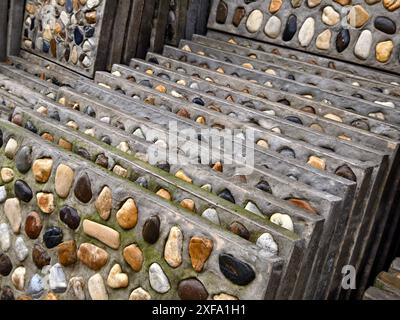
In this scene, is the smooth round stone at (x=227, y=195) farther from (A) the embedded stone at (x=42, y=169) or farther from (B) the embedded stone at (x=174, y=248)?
(A) the embedded stone at (x=42, y=169)

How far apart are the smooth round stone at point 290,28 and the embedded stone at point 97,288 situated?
166 centimetres

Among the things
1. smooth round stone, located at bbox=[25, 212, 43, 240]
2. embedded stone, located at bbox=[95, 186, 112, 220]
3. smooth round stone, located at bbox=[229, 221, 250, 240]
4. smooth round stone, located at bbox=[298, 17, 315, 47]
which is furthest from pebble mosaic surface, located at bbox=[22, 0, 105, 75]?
smooth round stone, located at bbox=[229, 221, 250, 240]

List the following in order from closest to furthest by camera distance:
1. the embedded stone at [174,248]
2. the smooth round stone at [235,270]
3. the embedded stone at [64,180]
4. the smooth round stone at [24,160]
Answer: the smooth round stone at [235,270] < the embedded stone at [174,248] < the embedded stone at [64,180] < the smooth round stone at [24,160]

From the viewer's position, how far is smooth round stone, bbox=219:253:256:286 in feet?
3.44

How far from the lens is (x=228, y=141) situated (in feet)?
5.24

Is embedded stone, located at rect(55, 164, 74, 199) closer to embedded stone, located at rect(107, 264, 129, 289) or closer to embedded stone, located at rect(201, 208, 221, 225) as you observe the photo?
embedded stone, located at rect(107, 264, 129, 289)

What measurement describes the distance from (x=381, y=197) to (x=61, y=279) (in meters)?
0.96

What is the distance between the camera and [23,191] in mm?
1443

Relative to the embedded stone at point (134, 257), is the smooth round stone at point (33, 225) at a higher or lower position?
lower

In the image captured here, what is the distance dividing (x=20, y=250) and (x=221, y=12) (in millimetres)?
1796

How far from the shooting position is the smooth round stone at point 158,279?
1.16m

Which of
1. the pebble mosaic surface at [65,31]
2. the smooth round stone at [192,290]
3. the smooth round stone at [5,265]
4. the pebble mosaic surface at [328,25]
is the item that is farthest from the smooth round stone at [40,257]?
the pebble mosaic surface at [328,25]

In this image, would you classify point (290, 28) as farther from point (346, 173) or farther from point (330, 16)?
point (346, 173)
